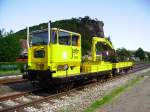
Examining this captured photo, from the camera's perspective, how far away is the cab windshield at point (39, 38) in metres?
14.4

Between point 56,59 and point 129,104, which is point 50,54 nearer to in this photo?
point 56,59

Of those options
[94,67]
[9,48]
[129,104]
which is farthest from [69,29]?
[129,104]

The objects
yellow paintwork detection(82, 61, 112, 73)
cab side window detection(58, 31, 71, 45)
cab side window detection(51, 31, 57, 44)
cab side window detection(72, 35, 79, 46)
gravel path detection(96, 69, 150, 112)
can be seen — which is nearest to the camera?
gravel path detection(96, 69, 150, 112)

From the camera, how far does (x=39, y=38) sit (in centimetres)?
1477

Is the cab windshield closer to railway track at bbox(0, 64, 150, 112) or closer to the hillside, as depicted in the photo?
railway track at bbox(0, 64, 150, 112)

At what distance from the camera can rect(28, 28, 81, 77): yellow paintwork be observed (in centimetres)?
1390

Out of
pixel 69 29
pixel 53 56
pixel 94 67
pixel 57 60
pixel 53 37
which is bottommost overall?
pixel 94 67

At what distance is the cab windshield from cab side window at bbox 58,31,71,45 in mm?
755

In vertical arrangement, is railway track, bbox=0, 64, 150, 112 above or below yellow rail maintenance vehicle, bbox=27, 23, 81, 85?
below

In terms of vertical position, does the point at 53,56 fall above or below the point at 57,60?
above

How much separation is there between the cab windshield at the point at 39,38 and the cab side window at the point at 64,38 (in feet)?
2.48

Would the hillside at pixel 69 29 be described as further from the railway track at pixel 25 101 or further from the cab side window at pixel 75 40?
the railway track at pixel 25 101

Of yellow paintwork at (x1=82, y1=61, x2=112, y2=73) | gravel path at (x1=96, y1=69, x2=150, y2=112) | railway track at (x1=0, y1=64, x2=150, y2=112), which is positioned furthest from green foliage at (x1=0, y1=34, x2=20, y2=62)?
gravel path at (x1=96, y1=69, x2=150, y2=112)

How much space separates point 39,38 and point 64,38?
1.36 meters
